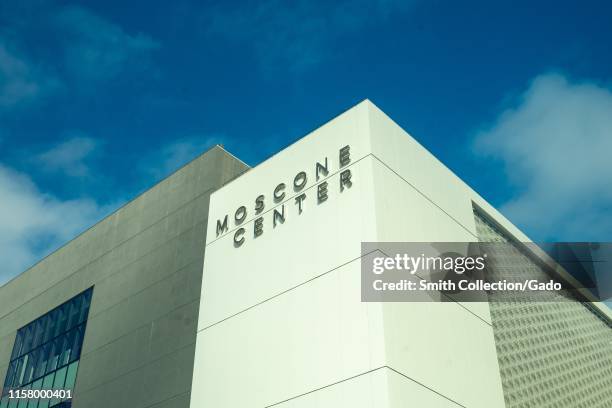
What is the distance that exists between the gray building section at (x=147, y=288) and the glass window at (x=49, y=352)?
781mm

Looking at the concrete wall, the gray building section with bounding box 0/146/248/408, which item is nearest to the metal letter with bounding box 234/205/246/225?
the concrete wall

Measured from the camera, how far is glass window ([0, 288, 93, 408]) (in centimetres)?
2626

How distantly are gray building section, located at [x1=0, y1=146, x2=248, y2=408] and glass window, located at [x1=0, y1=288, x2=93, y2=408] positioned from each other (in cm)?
78

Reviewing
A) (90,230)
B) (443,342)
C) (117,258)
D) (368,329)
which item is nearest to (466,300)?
(443,342)

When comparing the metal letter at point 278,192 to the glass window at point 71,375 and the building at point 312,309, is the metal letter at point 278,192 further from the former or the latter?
the glass window at point 71,375

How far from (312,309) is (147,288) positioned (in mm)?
9407

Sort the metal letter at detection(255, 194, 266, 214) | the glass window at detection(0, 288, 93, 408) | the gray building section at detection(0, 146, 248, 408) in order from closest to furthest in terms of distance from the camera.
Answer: the metal letter at detection(255, 194, 266, 214) → the gray building section at detection(0, 146, 248, 408) → the glass window at detection(0, 288, 93, 408)

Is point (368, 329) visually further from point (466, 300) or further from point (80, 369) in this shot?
point (80, 369)

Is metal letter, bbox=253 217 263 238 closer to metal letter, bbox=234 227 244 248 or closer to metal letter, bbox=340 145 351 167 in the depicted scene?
metal letter, bbox=234 227 244 248

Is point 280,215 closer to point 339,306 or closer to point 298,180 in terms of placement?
point 298,180

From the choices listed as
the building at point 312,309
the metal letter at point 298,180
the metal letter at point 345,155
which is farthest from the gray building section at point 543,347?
the metal letter at point 298,180

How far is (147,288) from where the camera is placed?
23000 mm

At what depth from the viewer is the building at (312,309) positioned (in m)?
14.6

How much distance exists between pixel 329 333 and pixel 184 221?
936 cm
